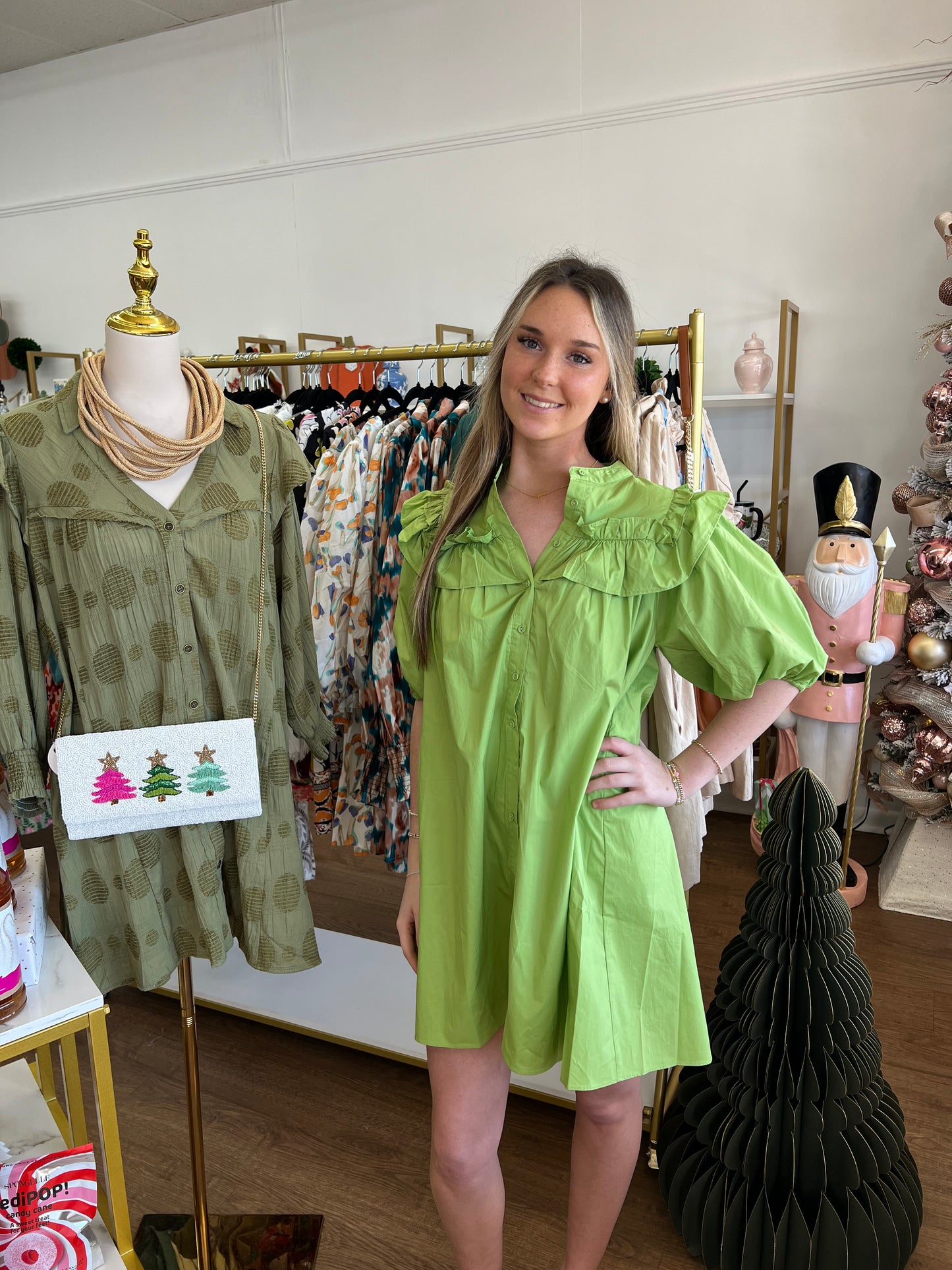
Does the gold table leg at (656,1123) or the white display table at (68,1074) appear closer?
the white display table at (68,1074)

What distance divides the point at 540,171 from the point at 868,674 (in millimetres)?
2483

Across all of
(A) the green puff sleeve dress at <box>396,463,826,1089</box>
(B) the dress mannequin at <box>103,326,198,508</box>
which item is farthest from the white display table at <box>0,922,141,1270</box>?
(B) the dress mannequin at <box>103,326,198,508</box>

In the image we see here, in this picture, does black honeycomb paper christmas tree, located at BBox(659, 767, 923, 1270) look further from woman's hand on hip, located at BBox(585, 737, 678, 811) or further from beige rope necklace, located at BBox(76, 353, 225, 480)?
beige rope necklace, located at BBox(76, 353, 225, 480)

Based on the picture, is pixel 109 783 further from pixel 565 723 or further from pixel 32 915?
pixel 565 723

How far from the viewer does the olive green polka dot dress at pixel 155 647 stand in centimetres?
141

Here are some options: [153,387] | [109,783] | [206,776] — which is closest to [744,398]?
[153,387]

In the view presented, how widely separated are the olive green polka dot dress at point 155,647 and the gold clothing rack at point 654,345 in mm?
310

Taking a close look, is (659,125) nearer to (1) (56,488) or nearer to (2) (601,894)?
(1) (56,488)

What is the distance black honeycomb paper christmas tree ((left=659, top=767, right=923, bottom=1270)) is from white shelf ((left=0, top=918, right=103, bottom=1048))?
107 centimetres

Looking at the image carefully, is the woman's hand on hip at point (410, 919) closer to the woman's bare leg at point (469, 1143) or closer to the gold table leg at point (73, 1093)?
the woman's bare leg at point (469, 1143)

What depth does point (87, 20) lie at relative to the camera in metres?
4.54

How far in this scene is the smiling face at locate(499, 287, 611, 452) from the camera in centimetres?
126

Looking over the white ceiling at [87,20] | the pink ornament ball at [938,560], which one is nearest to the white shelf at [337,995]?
the pink ornament ball at [938,560]

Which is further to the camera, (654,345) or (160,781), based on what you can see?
(654,345)
